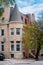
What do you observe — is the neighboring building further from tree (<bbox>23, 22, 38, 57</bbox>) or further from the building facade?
tree (<bbox>23, 22, 38, 57</bbox>)

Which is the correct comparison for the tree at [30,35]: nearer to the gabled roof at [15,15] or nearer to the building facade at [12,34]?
the building facade at [12,34]

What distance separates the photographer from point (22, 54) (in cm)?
4228

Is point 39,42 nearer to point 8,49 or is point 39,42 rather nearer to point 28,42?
point 28,42

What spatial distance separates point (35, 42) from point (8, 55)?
5.60m

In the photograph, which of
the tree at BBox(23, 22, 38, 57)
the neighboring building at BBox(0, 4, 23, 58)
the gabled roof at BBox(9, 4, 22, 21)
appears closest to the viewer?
the tree at BBox(23, 22, 38, 57)

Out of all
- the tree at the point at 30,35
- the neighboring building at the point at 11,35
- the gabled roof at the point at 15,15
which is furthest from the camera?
the gabled roof at the point at 15,15

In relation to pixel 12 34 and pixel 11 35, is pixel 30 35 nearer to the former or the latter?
pixel 12 34

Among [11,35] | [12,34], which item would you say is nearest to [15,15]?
[12,34]

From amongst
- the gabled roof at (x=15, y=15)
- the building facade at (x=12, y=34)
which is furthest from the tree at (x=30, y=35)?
the gabled roof at (x=15, y=15)

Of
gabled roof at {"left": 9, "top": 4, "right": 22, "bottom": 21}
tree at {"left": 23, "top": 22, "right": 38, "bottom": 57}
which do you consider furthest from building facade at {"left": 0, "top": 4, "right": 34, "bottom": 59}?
tree at {"left": 23, "top": 22, "right": 38, "bottom": 57}

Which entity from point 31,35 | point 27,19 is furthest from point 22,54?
point 27,19

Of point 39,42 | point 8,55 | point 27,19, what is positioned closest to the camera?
point 39,42

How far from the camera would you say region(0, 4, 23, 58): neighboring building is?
4203 centimetres

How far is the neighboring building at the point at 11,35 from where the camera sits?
42.0 metres
